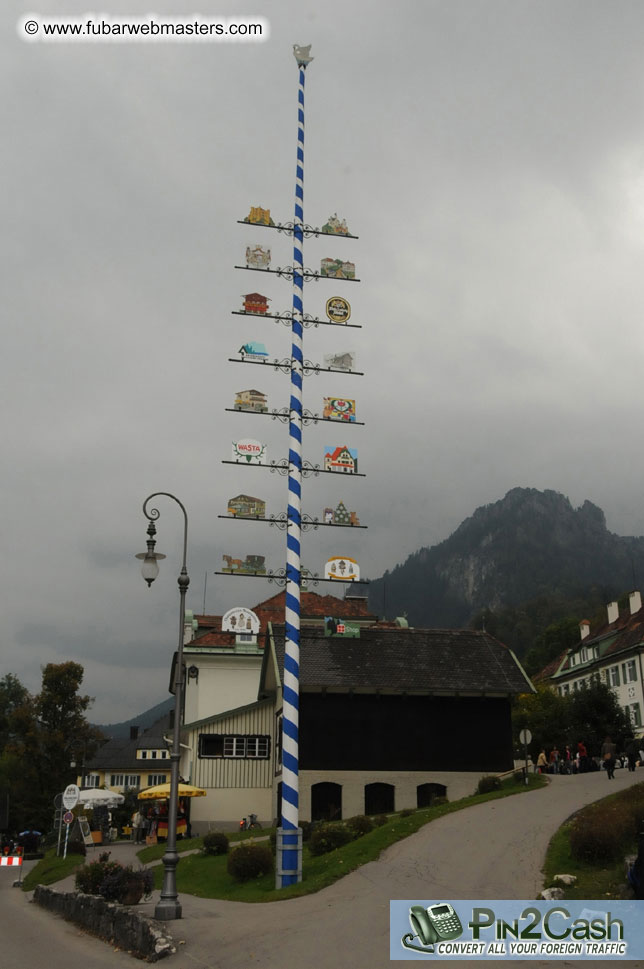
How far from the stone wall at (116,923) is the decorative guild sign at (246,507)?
9740 millimetres

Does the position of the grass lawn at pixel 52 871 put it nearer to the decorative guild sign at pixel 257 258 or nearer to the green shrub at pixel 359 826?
the green shrub at pixel 359 826

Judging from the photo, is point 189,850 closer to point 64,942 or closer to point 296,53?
point 64,942

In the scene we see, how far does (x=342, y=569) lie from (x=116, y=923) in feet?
35.6

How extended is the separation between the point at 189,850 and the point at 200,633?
84.3ft

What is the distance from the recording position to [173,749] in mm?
17812

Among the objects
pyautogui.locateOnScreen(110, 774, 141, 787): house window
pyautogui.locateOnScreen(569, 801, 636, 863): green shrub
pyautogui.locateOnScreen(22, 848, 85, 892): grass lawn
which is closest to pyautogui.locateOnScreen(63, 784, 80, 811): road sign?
pyautogui.locateOnScreen(22, 848, 85, 892): grass lawn

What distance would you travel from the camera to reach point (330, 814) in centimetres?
3406

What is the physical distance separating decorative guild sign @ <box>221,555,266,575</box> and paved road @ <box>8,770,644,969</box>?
7.69m

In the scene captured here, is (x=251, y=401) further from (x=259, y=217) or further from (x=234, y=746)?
(x=234, y=746)

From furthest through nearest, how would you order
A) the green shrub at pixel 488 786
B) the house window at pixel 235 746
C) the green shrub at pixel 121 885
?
1. the house window at pixel 235 746
2. the green shrub at pixel 488 786
3. the green shrub at pixel 121 885

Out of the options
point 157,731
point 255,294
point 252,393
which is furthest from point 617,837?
point 157,731

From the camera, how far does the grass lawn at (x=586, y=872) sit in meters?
14.9

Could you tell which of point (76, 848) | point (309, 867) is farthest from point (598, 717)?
point (309, 867)

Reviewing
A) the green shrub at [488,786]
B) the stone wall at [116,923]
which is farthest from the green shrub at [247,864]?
the green shrub at [488,786]
